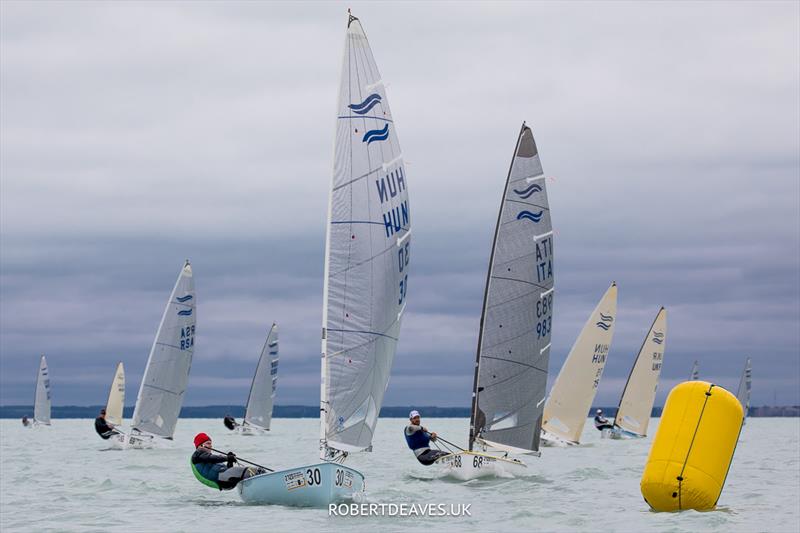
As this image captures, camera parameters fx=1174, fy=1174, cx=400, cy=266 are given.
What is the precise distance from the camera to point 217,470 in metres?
27.0

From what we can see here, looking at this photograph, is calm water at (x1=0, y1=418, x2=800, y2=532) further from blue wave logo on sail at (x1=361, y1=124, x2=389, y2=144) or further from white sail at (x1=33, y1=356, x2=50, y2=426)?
white sail at (x1=33, y1=356, x2=50, y2=426)

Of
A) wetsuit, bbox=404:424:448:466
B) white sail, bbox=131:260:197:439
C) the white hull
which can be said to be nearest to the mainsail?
the white hull

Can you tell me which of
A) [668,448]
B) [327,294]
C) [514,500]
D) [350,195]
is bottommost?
[514,500]

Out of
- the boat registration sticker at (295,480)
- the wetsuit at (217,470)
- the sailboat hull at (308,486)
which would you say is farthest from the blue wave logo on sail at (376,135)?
the wetsuit at (217,470)

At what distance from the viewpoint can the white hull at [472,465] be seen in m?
31.6

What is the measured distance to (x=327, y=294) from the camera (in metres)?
24.8

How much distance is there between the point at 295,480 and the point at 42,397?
8926 centimetres

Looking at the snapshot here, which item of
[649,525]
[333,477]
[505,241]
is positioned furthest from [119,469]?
[649,525]

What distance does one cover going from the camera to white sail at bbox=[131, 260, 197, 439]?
168 ft

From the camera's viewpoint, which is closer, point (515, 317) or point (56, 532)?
point (56, 532)

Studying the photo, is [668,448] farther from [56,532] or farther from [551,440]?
[551,440]

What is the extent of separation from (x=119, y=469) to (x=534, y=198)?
57.0ft

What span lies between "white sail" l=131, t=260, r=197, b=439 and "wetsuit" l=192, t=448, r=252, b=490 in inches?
974

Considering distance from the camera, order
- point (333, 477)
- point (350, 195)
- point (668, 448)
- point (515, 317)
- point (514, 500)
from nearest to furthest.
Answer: point (668, 448), point (333, 477), point (350, 195), point (514, 500), point (515, 317)
